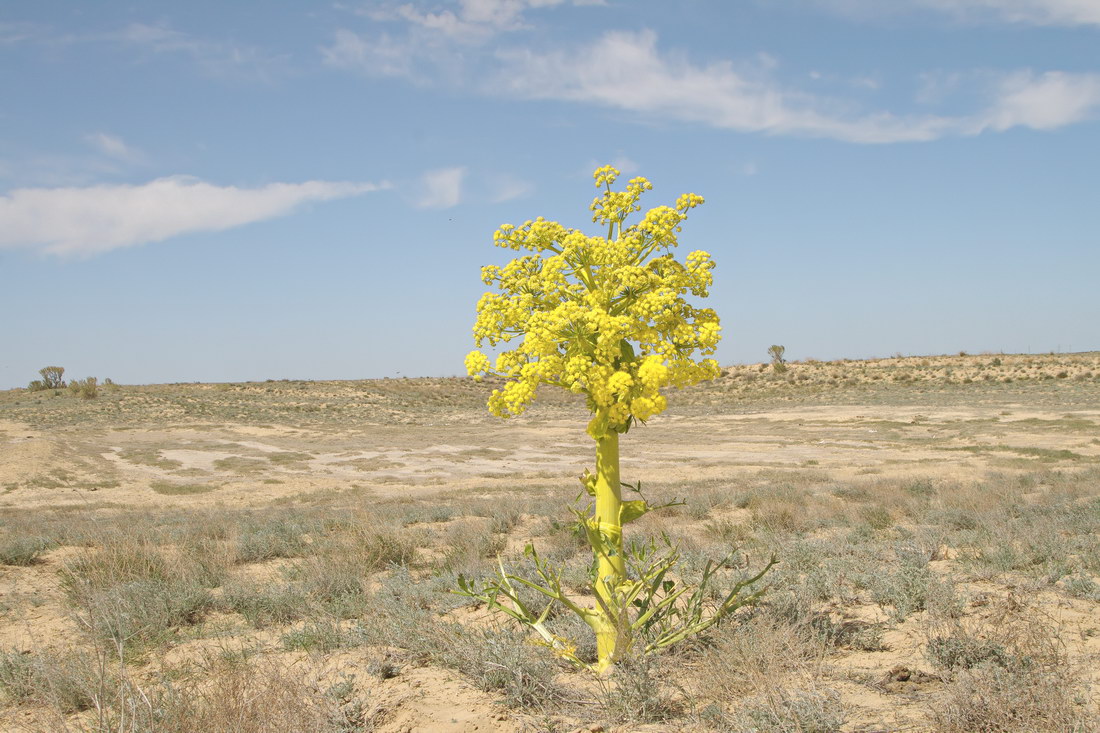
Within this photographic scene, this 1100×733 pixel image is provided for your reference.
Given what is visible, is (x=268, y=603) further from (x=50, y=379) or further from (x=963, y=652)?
(x=50, y=379)

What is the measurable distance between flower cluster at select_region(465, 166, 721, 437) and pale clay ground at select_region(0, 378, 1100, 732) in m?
1.75

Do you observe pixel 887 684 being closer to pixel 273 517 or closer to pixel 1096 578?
pixel 1096 578

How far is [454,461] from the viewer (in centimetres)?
2347

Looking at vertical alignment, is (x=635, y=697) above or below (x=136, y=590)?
above

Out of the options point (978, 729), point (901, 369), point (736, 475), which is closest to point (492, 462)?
point (736, 475)

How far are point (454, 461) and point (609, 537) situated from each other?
2009 centimetres

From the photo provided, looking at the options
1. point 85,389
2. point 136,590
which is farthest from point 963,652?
point 85,389

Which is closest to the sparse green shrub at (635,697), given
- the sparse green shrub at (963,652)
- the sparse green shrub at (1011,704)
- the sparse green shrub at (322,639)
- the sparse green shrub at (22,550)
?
the sparse green shrub at (1011,704)

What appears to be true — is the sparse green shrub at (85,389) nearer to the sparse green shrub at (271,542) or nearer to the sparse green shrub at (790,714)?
the sparse green shrub at (271,542)

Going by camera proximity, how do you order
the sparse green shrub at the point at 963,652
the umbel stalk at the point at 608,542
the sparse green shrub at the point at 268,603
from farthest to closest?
the sparse green shrub at the point at 268,603
the sparse green shrub at the point at 963,652
the umbel stalk at the point at 608,542

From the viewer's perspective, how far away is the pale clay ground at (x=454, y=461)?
14.6 feet

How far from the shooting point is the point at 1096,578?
6004 mm

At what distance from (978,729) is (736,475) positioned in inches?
555

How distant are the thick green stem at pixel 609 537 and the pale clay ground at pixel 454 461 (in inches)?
21.9
